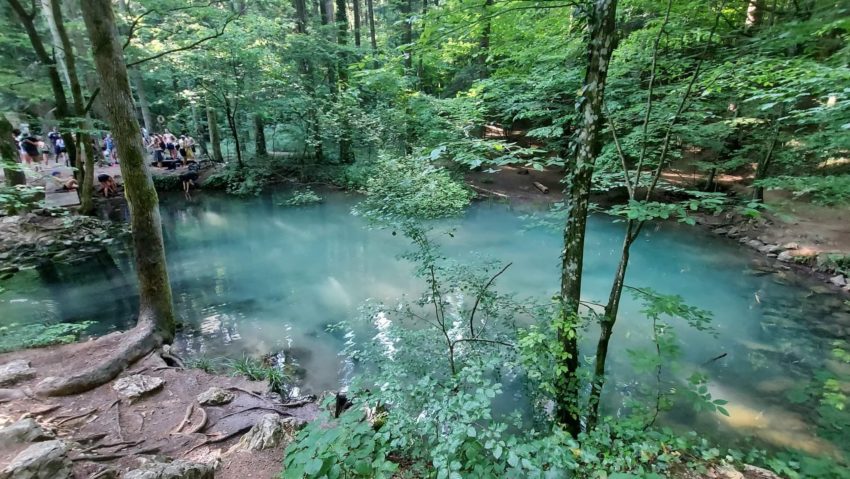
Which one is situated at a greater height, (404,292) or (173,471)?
(173,471)

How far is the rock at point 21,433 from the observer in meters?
2.55

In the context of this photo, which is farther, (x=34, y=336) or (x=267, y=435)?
(x=34, y=336)

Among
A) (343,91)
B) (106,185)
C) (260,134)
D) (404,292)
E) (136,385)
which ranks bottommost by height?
(404,292)

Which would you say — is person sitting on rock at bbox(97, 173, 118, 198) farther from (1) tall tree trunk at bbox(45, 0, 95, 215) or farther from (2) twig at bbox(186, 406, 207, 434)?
(2) twig at bbox(186, 406, 207, 434)

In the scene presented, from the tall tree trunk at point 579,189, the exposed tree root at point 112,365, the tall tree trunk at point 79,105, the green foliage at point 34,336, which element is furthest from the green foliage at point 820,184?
the tall tree trunk at point 79,105

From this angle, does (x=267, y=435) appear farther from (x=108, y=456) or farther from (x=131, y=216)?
(x=131, y=216)

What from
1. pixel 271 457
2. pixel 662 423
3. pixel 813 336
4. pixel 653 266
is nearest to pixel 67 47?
pixel 271 457

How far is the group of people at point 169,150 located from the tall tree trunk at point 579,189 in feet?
56.9

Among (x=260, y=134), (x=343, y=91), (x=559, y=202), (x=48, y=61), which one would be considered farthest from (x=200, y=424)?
(x=260, y=134)

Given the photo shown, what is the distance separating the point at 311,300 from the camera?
7.62m

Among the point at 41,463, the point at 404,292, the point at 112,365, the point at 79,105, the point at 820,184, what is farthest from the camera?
the point at 79,105

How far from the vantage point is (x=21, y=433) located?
8.64 ft

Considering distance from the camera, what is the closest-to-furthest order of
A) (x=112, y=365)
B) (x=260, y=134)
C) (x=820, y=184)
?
(x=112, y=365), (x=820, y=184), (x=260, y=134)

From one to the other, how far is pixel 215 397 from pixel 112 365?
1269 millimetres
